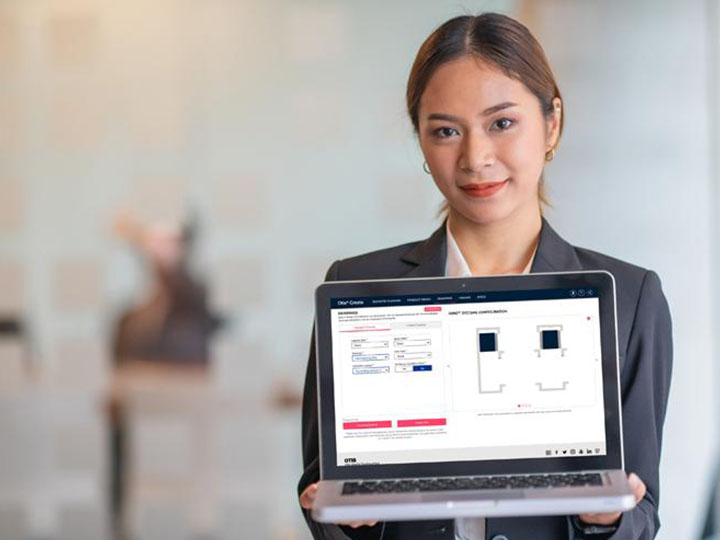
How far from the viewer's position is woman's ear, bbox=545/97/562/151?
161 cm

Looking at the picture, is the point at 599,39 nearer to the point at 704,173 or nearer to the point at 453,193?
the point at 704,173

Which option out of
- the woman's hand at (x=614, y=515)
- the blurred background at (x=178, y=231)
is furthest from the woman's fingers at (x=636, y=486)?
the blurred background at (x=178, y=231)

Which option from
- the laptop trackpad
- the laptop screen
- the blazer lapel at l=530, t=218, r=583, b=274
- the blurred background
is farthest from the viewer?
the blurred background

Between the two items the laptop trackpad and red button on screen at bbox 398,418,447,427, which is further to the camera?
red button on screen at bbox 398,418,447,427

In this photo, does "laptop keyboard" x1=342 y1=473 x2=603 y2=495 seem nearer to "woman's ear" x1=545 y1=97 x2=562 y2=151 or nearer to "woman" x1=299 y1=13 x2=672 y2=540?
"woman" x1=299 y1=13 x2=672 y2=540

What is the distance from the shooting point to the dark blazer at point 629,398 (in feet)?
5.05

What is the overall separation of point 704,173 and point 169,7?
2.31m

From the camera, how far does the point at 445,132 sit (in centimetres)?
157

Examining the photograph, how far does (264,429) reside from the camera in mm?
5051

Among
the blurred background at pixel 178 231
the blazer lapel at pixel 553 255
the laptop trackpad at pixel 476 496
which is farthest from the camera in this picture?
the blurred background at pixel 178 231

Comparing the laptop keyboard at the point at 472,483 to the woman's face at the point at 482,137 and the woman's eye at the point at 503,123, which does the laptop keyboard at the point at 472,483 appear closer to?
the woman's face at the point at 482,137

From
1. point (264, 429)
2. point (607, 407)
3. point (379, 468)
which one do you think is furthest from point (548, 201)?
point (264, 429)

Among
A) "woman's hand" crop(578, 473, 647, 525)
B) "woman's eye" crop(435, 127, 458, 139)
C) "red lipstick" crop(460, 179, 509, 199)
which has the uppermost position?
"woman's eye" crop(435, 127, 458, 139)

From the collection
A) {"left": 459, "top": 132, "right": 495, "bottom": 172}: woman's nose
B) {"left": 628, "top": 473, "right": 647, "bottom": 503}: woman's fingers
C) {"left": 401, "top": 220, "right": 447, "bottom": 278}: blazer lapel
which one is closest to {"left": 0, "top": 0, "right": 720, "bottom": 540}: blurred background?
{"left": 401, "top": 220, "right": 447, "bottom": 278}: blazer lapel
